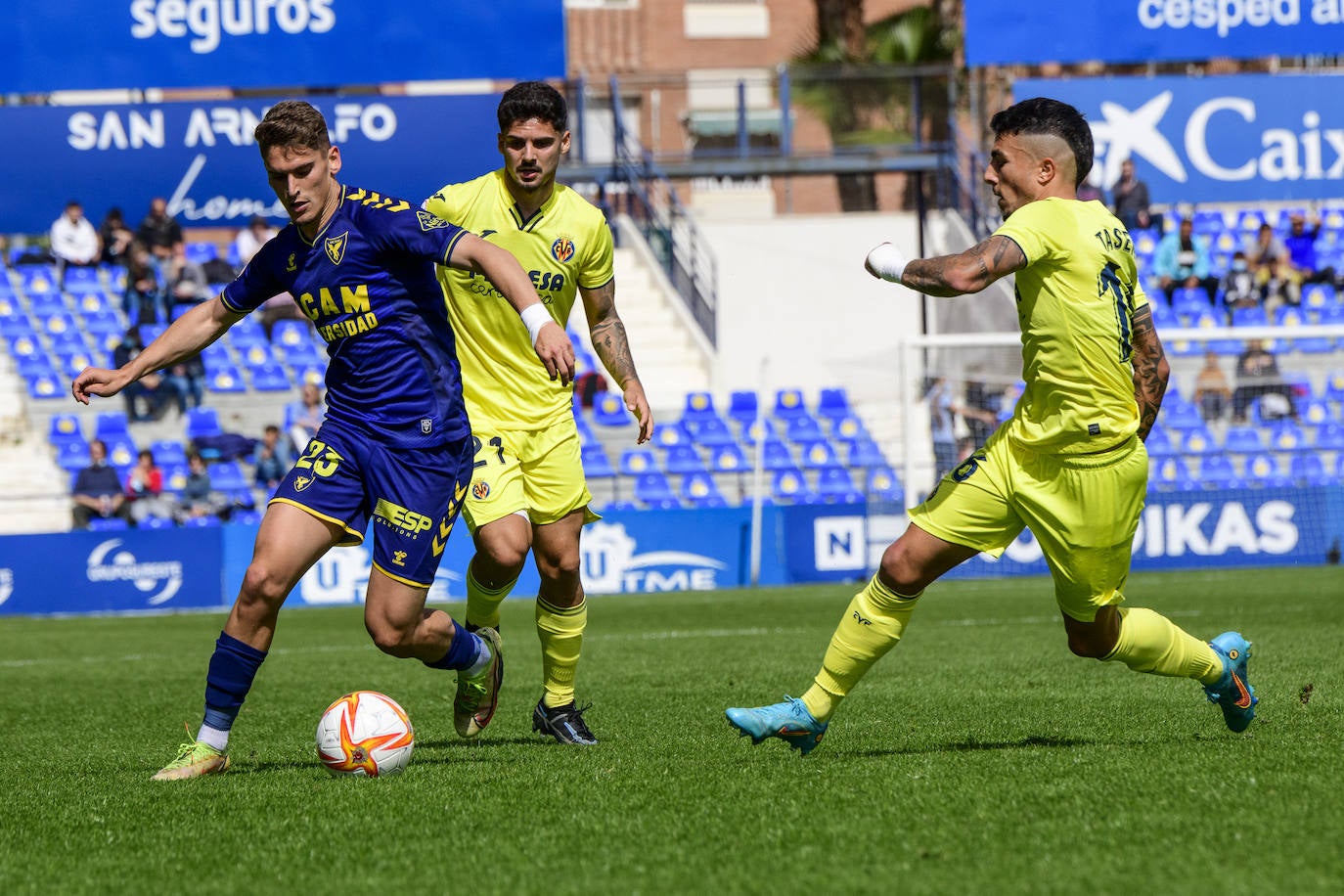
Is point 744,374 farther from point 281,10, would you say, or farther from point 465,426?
point 465,426

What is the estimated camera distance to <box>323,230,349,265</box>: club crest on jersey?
209 inches

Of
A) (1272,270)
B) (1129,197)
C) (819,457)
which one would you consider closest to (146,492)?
(819,457)

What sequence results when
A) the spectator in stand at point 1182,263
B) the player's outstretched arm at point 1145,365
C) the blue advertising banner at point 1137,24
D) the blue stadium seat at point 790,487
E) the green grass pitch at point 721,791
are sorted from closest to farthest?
the green grass pitch at point 721,791 → the player's outstretched arm at point 1145,365 → the blue stadium seat at point 790,487 → the blue advertising banner at point 1137,24 → the spectator in stand at point 1182,263

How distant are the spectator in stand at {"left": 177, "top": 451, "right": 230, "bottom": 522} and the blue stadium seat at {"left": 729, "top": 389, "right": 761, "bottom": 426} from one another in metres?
6.30

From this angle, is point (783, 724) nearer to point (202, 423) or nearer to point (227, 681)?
point (227, 681)

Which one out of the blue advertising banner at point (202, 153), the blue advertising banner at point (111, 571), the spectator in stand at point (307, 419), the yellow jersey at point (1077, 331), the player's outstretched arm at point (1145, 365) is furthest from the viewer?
the blue advertising banner at point (202, 153)

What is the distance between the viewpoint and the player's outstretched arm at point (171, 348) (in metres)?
5.41

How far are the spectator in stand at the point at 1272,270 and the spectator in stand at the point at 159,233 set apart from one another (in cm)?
1448

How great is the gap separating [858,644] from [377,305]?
76.2 inches

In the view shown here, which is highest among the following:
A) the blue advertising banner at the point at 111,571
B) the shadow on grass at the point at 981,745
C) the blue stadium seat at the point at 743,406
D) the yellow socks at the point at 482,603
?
the yellow socks at the point at 482,603

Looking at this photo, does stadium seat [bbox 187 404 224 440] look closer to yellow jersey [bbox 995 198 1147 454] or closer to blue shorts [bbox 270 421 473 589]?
blue shorts [bbox 270 421 473 589]

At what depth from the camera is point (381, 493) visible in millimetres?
5387

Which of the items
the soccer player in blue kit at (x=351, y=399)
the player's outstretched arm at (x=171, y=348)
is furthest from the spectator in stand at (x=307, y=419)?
the soccer player in blue kit at (x=351, y=399)

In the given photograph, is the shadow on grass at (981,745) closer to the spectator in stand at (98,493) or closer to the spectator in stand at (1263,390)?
the spectator in stand at (1263,390)
